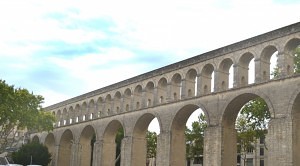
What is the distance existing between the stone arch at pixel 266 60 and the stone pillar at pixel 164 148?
9.76 metres

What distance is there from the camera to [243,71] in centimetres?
3072

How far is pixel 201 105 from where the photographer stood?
32.3 metres

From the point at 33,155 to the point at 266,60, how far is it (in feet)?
103

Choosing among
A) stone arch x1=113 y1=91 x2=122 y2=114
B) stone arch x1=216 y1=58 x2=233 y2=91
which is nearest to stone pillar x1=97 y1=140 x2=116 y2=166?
stone arch x1=113 y1=91 x2=122 y2=114

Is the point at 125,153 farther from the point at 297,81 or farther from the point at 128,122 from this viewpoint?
the point at 297,81

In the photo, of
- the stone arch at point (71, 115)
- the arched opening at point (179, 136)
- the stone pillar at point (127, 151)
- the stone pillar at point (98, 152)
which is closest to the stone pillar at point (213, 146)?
the arched opening at point (179, 136)

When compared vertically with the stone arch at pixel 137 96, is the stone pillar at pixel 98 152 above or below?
below

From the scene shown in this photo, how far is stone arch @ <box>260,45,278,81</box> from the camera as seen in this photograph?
28781 mm

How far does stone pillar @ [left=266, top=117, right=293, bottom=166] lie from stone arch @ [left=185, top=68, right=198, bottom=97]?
8884 millimetres

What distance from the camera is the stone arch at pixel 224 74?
31.7 meters

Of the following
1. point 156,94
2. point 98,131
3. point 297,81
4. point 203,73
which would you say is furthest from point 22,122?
point 297,81

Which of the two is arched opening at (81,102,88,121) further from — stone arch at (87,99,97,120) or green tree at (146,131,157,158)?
green tree at (146,131,157,158)

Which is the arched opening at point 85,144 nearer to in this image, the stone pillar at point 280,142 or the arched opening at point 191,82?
the arched opening at point 191,82

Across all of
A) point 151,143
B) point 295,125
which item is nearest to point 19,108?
point 295,125
